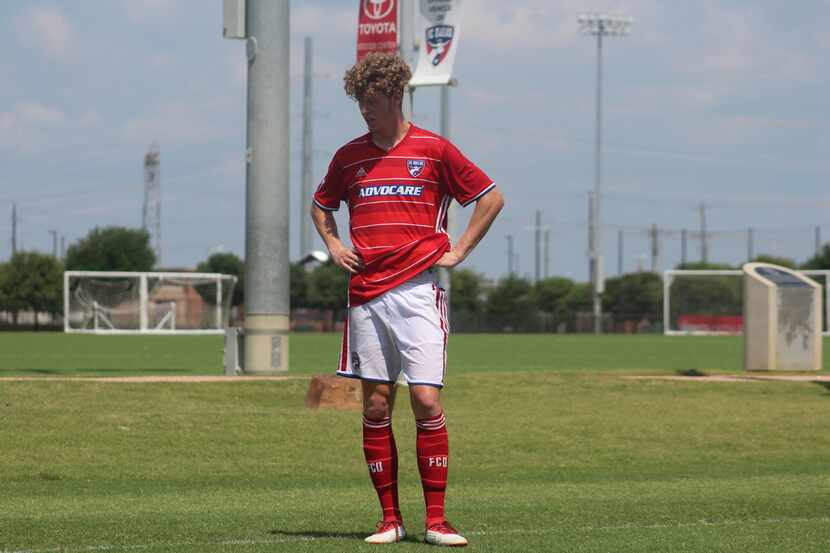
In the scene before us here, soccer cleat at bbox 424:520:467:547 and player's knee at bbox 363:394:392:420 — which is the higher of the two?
player's knee at bbox 363:394:392:420

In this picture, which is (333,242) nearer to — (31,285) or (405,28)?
(405,28)

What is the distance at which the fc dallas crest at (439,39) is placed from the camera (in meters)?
19.8

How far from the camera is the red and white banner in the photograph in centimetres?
1853

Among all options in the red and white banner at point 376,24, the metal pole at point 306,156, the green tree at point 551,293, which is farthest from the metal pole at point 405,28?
the green tree at point 551,293

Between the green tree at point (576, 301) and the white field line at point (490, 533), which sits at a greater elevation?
the green tree at point (576, 301)

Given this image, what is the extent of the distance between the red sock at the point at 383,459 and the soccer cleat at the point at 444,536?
282 millimetres

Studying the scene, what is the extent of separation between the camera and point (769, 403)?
665 inches

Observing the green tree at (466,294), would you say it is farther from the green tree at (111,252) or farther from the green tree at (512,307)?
the green tree at (111,252)

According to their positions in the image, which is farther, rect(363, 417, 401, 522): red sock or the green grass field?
the green grass field

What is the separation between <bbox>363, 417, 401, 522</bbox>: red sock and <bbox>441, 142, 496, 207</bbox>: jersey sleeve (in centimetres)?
115

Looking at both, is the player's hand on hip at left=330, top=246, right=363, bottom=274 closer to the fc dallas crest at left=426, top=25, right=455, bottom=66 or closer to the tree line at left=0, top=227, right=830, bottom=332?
the fc dallas crest at left=426, top=25, right=455, bottom=66

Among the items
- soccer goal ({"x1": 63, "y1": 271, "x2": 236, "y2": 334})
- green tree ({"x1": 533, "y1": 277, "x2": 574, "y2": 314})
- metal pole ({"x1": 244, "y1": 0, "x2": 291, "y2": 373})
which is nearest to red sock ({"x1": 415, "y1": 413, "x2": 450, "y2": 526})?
metal pole ({"x1": 244, "y1": 0, "x2": 291, "y2": 373})

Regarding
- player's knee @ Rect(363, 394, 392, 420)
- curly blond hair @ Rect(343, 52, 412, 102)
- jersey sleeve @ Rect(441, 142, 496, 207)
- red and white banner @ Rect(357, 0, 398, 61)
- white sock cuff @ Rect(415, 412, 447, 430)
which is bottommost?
white sock cuff @ Rect(415, 412, 447, 430)

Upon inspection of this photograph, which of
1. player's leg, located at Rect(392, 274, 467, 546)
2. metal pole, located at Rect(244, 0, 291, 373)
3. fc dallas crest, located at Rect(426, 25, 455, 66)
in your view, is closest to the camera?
player's leg, located at Rect(392, 274, 467, 546)
